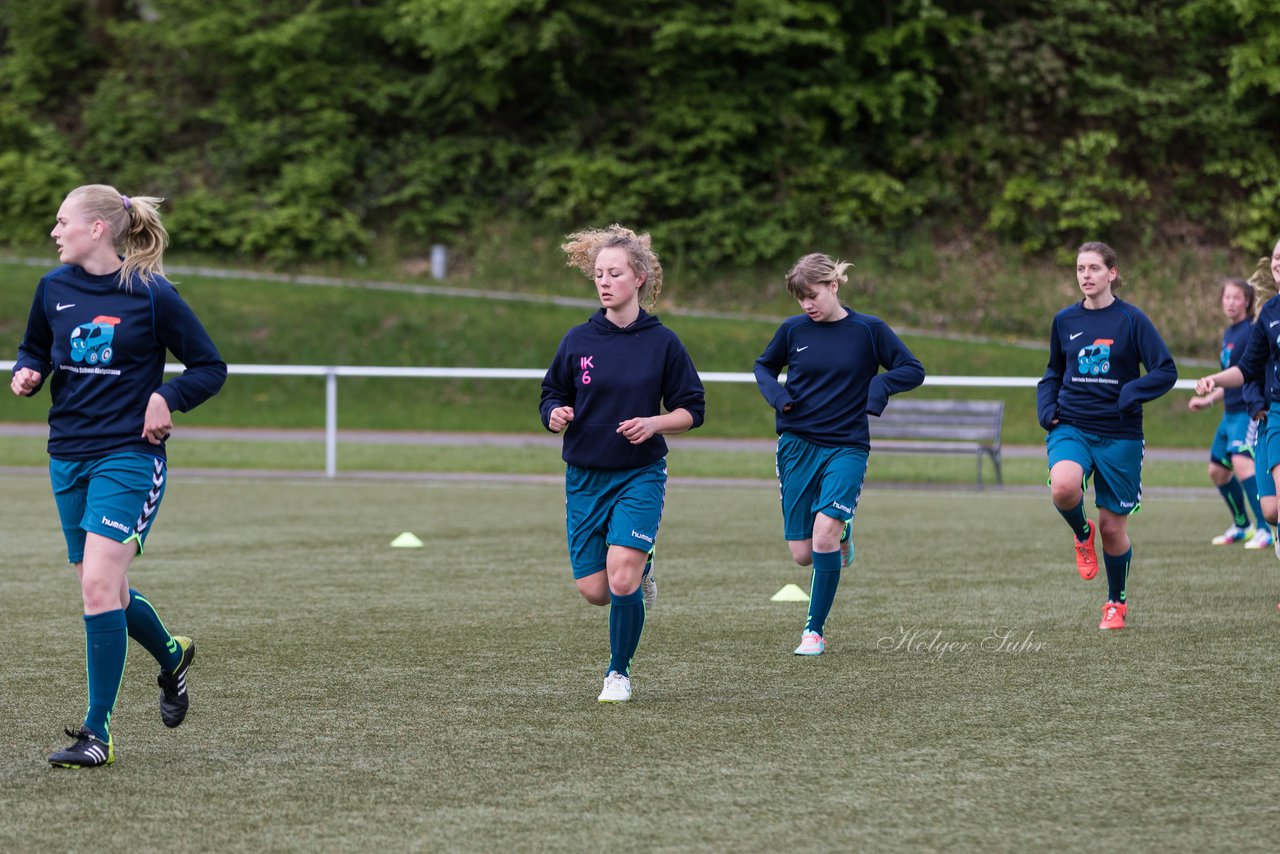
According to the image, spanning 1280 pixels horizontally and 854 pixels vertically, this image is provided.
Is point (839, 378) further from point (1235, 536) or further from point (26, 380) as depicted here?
point (1235, 536)

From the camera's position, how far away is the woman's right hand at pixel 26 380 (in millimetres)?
5227

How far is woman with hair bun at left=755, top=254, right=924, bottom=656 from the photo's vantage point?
7488mm

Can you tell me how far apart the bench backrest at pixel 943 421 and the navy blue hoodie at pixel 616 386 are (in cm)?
1195

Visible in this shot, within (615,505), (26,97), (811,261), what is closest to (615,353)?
(615,505)

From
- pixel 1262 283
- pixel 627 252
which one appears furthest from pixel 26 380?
pixel 1262 283

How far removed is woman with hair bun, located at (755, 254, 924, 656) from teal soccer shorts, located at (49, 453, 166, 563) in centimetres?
304

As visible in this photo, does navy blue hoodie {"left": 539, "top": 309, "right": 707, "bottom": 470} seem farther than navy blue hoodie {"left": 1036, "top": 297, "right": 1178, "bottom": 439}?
No

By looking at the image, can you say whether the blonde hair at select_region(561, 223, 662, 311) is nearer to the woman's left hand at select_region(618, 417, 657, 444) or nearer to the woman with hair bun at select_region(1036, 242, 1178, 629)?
the woman's left hand at select_region(618, 417, 657, 444)

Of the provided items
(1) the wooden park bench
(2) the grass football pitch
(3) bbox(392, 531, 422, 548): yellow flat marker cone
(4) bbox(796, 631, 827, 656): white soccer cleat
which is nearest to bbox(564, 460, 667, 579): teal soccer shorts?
(2) the grass football pitch

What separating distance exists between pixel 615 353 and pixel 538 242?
97.1 feet

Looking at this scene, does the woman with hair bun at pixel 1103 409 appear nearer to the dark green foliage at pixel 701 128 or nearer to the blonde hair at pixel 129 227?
the blonde hair at pixel 129 227

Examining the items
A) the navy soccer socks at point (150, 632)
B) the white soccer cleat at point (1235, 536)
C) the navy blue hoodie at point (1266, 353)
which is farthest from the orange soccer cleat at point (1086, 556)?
the navy soccer socks at point (150, 632)

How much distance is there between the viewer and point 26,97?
3884 cm

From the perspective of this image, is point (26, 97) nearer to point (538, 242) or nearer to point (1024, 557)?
point (538, 242)
